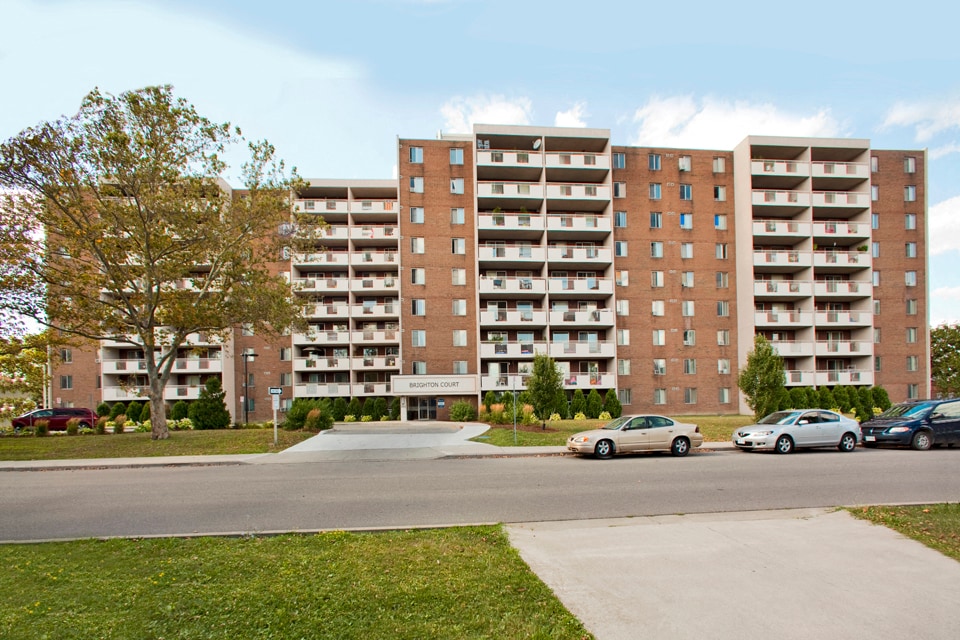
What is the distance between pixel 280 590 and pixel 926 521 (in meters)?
8.76

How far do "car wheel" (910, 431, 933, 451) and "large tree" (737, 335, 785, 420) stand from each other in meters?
6.12

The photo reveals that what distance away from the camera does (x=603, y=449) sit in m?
16.7

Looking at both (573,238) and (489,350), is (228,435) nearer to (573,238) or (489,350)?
(489,350)

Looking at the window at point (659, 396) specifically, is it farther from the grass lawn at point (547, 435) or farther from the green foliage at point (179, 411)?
the green foliage at point (179, 411)

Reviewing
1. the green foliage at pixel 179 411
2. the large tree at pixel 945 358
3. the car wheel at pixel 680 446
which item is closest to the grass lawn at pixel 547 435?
the car wheel at pixel 680 446

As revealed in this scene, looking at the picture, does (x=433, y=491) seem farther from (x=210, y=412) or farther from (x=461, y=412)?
(x=210, y=412)

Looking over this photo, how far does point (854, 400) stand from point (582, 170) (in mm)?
25251

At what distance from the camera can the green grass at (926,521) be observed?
654 cm

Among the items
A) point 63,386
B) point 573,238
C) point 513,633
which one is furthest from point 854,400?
point 63,386

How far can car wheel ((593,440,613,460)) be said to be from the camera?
54.5ft

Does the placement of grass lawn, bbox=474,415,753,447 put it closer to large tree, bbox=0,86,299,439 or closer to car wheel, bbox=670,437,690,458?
car wheel, bbox=670,437,690,458

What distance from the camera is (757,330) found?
4041 centimetres

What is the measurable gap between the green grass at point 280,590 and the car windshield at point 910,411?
1911 cm

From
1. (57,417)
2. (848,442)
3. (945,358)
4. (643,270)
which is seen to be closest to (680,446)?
(848,442)
